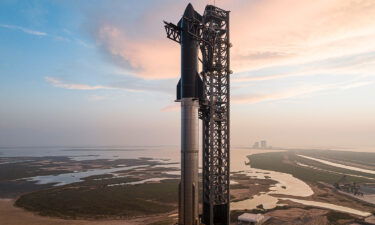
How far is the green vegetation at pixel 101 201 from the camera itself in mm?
63469

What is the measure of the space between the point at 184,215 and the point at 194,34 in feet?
57.3

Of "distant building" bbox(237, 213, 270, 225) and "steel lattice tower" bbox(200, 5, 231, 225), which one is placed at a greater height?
"steel lattice tower" bbox(200, 5, 231, 225)

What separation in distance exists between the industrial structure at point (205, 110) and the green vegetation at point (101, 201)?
3750cm

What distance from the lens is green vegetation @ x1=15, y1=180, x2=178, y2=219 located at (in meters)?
63.5

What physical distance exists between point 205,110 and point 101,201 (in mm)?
56713

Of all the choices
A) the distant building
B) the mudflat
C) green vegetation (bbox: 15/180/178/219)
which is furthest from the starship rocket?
green vegetation (bbox: 15/180/178/219)

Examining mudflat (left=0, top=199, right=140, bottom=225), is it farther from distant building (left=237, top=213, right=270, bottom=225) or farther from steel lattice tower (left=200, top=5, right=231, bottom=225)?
steel lattice tower (left=200, top=5, right=231, bottom=225)

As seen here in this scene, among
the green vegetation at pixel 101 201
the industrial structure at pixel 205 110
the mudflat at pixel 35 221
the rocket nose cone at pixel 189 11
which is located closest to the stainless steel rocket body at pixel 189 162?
the industrial structure at pixel 205 110

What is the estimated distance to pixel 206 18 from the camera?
1166 inches

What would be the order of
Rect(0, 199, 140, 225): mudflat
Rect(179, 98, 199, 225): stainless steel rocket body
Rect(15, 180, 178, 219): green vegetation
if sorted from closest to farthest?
Rect(179, 98, 199, 225): stainless steel rocket body
Rect(0, 199, 140, 225): mudflat
Rect(15, 180, 178, 219): green vegetation

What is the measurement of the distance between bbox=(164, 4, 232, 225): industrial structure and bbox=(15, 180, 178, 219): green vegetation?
37495 millimetres

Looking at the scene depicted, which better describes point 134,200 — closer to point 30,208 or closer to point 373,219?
point 30,208

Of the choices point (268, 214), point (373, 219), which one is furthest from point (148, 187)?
point (373, 219)

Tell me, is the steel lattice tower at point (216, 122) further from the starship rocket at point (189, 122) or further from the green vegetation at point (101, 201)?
the green vegetation at point (101, 201)
